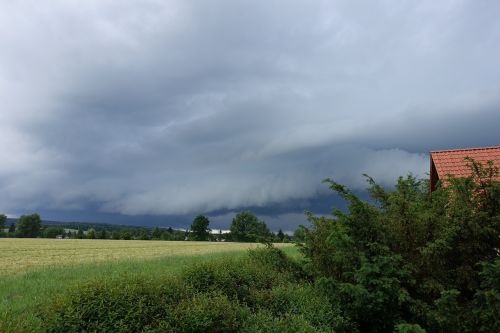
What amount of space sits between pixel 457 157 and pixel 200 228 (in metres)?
94.7

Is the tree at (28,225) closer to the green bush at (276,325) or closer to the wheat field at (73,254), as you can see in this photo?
the wheat field at (73,254)

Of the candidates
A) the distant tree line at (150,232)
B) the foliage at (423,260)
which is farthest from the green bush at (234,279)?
the distant tree line at (150,232)

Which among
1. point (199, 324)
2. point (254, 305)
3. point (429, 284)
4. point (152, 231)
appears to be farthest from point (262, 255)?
point (152, 231)

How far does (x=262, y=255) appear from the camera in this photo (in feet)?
42.8

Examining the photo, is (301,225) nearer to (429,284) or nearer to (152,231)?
(429,284)

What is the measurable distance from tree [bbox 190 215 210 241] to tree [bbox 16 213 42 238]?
4491cm

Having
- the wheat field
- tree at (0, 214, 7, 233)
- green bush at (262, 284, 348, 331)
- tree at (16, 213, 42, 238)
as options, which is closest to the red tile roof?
the wheat field

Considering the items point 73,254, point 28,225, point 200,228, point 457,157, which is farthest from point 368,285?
point 28,225

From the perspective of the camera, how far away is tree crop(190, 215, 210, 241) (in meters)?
107

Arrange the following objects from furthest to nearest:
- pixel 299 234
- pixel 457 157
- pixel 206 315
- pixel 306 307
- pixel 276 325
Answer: pixel 457 157, pixel 299 234, pixel 306 307, pixel 276 325, pixel 206 315

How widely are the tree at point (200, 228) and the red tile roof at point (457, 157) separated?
308ft

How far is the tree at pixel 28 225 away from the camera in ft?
371

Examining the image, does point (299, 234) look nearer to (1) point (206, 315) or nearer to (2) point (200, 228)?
(1) point (206, 315)

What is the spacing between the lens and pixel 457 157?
16.1m
